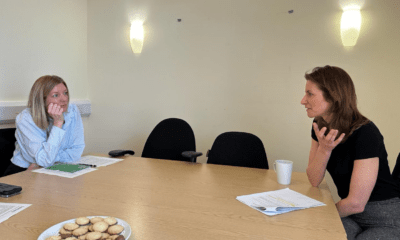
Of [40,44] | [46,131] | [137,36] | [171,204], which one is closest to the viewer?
[171,204]

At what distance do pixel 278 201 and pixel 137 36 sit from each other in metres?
2.55

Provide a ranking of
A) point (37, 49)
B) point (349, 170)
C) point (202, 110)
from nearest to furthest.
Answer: point (349, 170), point (37, 49), point (202, 110)

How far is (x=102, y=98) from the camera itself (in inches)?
141

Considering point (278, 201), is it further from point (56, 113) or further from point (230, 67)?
point (230, 67)

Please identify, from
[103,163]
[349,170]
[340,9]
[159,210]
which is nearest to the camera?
[159,210]

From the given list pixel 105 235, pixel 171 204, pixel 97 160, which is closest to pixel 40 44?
pixel 97 160

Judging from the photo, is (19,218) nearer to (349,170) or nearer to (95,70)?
(349,170)

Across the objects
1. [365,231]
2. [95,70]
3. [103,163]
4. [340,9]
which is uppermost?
[340,9]

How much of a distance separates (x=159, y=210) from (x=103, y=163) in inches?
36.2

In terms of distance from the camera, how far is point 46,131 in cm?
208

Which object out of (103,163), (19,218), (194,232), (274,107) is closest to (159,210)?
(194,232)

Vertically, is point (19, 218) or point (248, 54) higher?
point (248, 54)

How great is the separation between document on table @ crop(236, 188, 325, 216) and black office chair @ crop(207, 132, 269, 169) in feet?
2.33

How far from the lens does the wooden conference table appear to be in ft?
3.38
